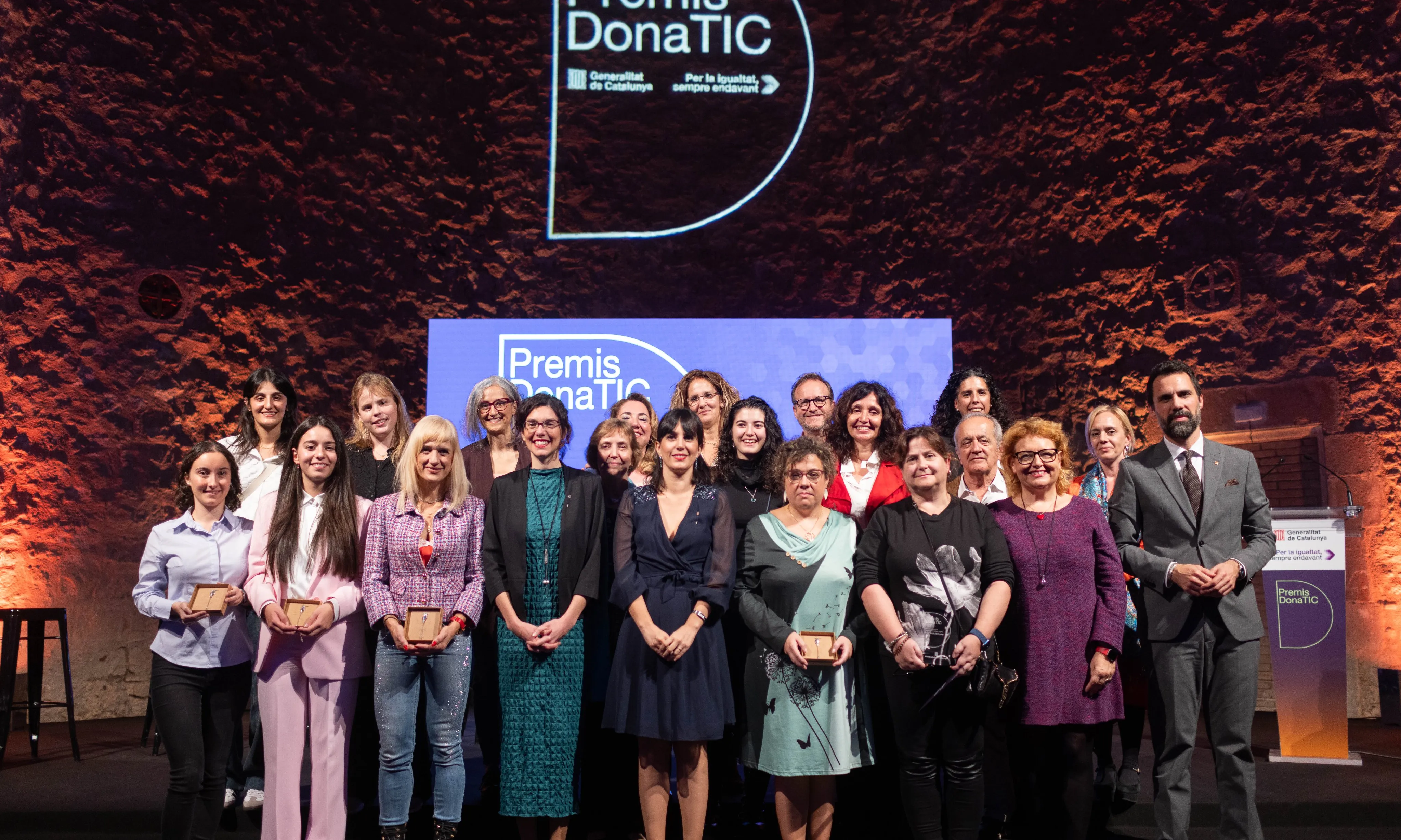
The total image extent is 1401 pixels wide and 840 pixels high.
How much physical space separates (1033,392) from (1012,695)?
3379 millimetres

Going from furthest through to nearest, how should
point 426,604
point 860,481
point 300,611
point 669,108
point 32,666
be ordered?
1. point 669,108
2. point 32,666
3. point 860,481
4. point 426,604
5. point 300,611

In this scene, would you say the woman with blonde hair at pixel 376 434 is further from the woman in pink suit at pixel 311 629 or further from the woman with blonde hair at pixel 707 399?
the woman with blonde hair at pixel 707 399

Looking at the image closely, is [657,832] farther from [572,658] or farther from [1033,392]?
[1033,392]

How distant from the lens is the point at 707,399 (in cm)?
338

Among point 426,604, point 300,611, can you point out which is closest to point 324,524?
point 300,611

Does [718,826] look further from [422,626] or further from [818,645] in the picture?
[422,626]

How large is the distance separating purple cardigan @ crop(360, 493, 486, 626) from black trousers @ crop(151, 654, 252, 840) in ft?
1.52

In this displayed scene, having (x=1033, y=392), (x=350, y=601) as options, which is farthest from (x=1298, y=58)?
(x=350, y=601)

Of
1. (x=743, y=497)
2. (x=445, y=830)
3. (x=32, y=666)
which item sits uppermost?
(x=743, y=497)

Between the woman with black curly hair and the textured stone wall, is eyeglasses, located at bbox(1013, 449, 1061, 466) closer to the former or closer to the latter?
the woman with black curly hair

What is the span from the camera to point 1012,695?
2494 mm

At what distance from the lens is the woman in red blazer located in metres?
3.02

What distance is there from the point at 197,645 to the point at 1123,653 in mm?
2937

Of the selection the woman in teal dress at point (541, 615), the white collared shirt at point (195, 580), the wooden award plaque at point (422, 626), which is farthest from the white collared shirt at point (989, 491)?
the white collared shirt at point (195, 580)
